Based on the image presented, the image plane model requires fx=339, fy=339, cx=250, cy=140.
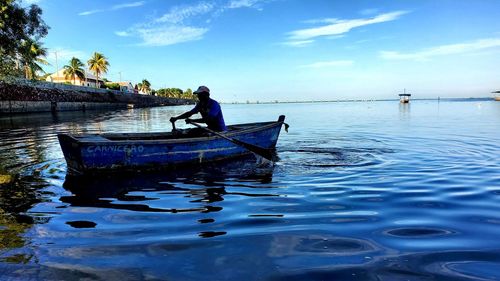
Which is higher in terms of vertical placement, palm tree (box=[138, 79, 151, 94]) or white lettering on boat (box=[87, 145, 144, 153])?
palm tree (box=[138, 79, 151, 94])

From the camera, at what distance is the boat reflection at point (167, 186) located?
5.70m

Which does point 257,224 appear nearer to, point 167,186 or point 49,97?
point 167,186

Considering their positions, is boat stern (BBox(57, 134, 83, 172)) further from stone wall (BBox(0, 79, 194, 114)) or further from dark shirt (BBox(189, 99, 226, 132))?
stone wall (BBox(0, 79, 194, 114))

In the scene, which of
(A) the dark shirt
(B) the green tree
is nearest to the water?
(A) the dark shirt

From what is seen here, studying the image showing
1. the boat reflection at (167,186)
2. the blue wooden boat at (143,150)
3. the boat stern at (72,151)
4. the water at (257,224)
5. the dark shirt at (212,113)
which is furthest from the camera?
the dark shirt at (212,113)

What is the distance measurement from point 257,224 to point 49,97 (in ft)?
157

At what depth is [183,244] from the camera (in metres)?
3.90

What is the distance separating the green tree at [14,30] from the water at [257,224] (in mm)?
Result: 21421

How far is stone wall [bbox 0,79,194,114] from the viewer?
119 ft

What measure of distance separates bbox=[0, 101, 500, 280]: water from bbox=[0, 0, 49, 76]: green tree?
843 inches

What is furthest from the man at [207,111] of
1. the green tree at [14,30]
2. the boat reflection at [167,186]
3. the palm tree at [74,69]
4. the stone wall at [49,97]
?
the palm tree at [74,69]

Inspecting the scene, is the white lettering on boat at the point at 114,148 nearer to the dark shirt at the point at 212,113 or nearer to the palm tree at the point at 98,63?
the dark shirt at the point at 212,113

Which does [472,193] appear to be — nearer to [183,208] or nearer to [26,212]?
[183,208]

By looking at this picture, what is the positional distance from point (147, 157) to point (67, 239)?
4065 mm
